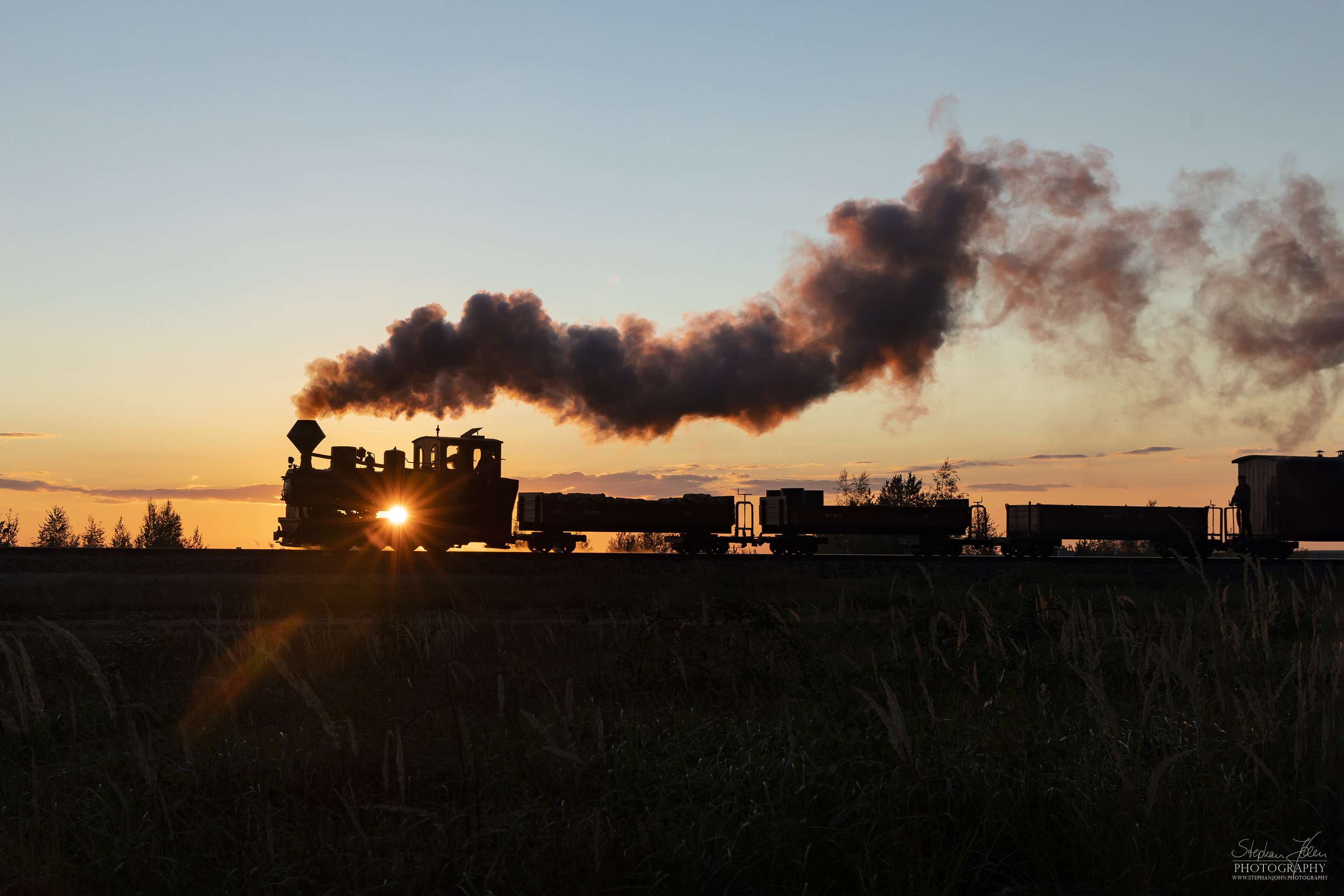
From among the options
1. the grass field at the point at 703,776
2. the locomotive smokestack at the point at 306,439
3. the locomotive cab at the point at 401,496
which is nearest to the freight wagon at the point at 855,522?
the locomotive cab at the point at 401,496

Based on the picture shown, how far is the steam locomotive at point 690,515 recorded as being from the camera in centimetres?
2353

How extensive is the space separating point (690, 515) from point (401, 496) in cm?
1035

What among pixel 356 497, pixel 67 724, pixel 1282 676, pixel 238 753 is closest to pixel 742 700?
pixel 238 753

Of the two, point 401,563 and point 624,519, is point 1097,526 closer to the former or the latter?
point 624,519

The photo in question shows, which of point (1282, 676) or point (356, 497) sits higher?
point (356, 497)

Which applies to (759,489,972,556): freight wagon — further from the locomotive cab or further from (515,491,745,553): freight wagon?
the locomotive cab

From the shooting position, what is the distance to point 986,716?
201 inches

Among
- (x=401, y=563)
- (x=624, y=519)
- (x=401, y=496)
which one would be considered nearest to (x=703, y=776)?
(x=401, y=563)

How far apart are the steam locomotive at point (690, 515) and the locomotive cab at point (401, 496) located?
0.03m

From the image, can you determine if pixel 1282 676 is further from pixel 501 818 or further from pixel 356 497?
pixel 356 497

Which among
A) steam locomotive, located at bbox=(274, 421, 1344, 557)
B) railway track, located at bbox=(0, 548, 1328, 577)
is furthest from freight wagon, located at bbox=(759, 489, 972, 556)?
railway track, located at bbox=(0, 548, 1328, 577)

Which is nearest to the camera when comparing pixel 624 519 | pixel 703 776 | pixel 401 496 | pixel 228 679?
pixel 703 776

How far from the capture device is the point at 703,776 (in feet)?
13.7

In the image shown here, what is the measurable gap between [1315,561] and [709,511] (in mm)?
23142
